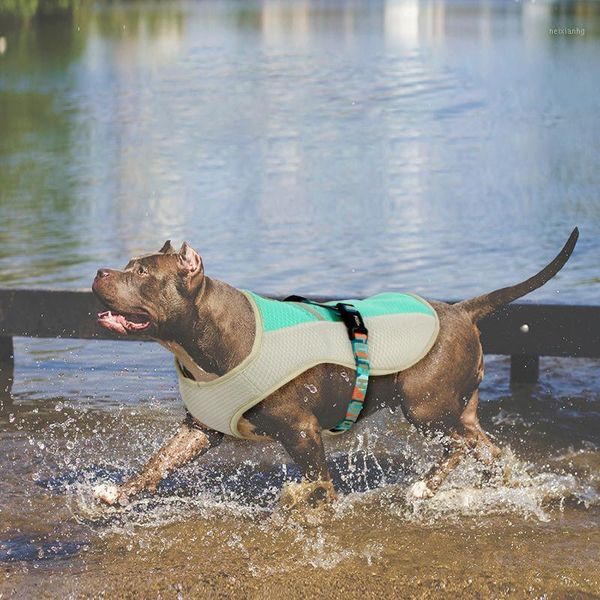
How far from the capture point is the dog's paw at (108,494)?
5.83 meters

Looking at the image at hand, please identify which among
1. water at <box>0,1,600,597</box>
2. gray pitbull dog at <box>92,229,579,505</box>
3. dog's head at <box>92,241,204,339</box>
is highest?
dog's head at <box>92,241,204,339</box>

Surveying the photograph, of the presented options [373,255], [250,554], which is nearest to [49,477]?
[250,554]

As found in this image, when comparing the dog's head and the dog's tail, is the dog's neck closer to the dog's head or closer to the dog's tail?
the dog's head

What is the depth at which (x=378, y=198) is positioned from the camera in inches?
590

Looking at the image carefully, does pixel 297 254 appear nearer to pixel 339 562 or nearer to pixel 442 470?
pixel 442 470

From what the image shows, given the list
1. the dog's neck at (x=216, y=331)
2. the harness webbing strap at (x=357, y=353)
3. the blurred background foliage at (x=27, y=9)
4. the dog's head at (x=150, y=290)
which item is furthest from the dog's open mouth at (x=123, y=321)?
the blurred background foliage at (x=27, y=9)

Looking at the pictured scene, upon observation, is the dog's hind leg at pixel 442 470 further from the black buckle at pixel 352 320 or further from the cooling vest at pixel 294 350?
the black buckle at pixel 352 320

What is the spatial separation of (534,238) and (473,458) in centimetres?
719

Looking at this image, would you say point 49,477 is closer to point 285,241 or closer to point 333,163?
point 285,241

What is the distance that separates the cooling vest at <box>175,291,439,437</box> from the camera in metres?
5.36

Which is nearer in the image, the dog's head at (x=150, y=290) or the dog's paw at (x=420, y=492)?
the dog's head at (x=150, y=290)

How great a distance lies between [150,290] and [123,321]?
16 centimetres

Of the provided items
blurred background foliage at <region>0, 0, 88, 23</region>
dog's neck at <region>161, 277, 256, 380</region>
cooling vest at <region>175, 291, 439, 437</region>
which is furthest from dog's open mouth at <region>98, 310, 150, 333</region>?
blurred background foliage at <region>0, 0, 88, 23</region>

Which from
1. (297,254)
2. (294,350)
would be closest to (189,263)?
(294,350)
